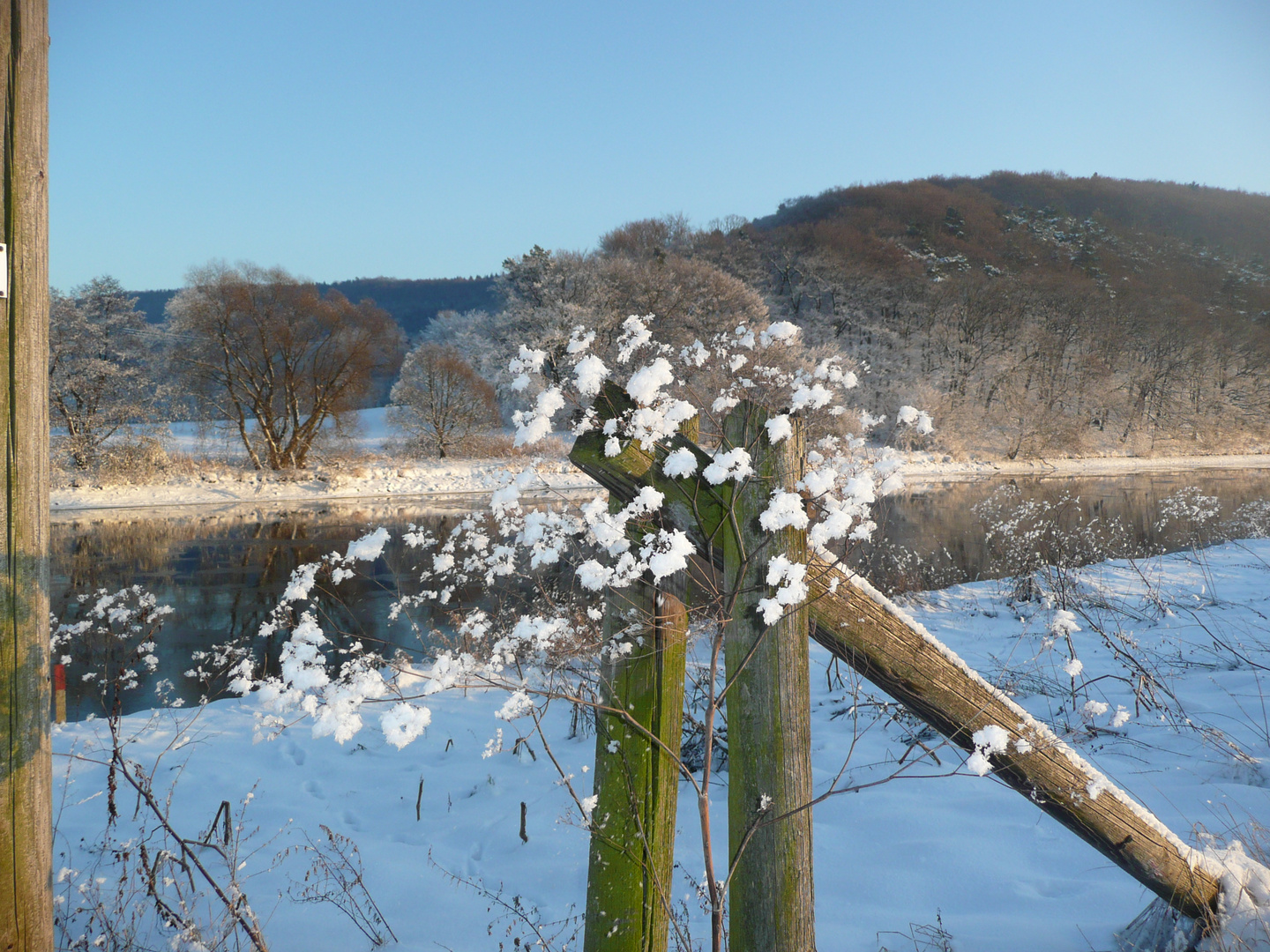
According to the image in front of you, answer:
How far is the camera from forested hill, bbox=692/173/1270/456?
38594 mm

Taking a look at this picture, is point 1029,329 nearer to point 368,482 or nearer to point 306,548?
point 368,482

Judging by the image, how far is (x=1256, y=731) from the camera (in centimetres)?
365

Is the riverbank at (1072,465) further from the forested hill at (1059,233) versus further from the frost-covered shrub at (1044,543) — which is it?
the forested hill at (1059,233)

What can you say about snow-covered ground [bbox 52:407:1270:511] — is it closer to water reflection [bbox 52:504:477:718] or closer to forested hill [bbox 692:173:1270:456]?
water reflection [bbox 52:504:477:718]

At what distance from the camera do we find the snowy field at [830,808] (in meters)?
2.68

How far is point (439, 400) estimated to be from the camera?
93.9 feet

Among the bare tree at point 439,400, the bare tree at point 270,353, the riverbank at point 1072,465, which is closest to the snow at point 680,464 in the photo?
the bare tree at point 270,353

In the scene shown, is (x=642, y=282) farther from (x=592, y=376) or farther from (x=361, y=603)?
(x=592, y=376)

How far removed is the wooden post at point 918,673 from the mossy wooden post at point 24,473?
115 cm

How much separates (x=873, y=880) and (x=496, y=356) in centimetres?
2937

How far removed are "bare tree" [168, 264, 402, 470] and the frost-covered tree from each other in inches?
76.6

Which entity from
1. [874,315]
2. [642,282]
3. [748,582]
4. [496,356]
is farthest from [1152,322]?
[748,582]

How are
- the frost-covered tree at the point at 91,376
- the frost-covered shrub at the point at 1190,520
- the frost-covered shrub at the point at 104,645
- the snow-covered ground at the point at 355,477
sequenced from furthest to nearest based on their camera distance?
the snow-covered ground at the point at 355,477 < the frost-covered tree at the point at 91,376 < the frost-covered shrub at the point at 1190,520 < the frost-covered shrub at the point at 104,645

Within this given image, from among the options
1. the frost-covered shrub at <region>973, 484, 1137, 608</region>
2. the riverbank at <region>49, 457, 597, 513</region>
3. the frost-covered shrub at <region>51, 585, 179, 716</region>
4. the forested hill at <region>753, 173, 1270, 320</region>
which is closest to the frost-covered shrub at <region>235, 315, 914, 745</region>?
the frost-covered shrub at <region>51, 585, 179, 716</region>
